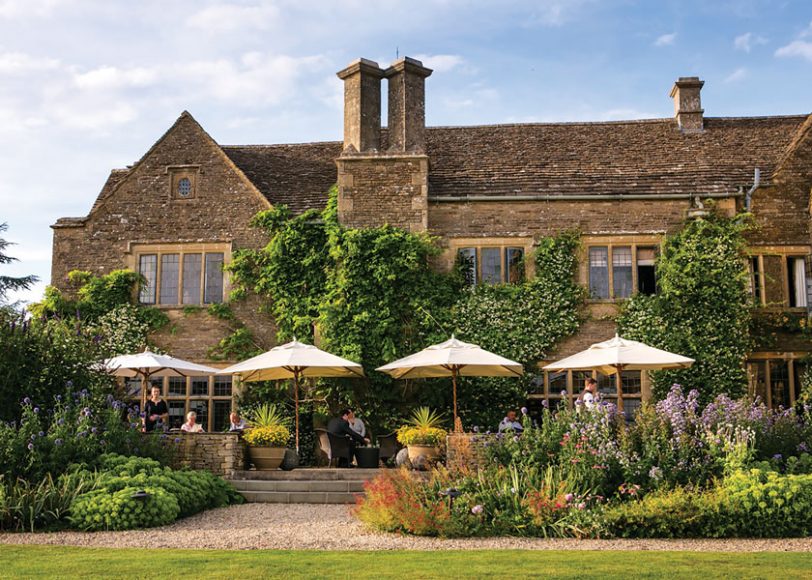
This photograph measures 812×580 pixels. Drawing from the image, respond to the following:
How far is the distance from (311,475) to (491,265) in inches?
292

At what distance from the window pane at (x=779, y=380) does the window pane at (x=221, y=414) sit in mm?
12573

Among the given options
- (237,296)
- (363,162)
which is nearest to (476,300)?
(363,162)

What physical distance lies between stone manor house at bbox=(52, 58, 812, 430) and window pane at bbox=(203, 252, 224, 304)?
0.10 feet

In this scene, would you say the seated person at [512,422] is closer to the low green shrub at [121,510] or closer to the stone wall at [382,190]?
the stone wall at [382,190]

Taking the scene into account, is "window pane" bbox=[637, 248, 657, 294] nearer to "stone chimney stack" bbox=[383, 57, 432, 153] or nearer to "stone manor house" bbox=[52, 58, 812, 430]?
"stone manor house" bbox=[52, 58, 812, 430]

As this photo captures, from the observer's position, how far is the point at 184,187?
75.3 feet

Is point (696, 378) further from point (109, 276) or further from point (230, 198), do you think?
point (109, 276)

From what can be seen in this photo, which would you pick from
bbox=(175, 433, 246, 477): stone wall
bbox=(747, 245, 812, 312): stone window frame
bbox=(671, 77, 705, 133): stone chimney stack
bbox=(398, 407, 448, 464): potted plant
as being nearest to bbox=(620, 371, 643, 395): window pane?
bbox=(747, 245, 812, 312): stone window frame

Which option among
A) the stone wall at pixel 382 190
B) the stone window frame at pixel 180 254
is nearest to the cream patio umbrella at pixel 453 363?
the stone wall at pixel 382 190

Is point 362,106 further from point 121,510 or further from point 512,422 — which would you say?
point 121,510

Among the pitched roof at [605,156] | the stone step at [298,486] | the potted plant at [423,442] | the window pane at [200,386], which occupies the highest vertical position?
the pitched roof at [605,156]

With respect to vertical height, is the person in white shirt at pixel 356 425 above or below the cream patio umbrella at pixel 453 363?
below

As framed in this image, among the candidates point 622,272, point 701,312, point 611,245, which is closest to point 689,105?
point 611,245

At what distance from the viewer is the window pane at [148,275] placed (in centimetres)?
2245
